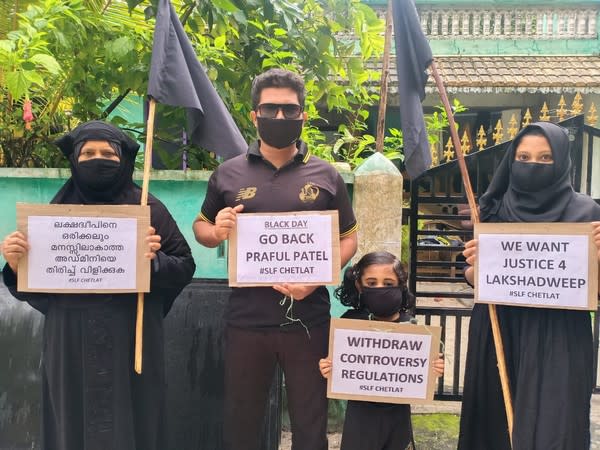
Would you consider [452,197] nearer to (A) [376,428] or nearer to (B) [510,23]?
(A) [376,428]

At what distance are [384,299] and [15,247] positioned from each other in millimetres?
1717

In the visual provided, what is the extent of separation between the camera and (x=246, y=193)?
2.47 meters

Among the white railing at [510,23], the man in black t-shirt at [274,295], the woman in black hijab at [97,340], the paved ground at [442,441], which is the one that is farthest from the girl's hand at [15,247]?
the white railing at [510,23]

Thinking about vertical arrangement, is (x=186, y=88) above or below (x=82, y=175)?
above

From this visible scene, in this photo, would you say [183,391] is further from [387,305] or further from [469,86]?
[469,86]

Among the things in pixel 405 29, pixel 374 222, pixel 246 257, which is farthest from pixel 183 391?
pixel 405 29

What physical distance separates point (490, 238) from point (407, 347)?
65cm

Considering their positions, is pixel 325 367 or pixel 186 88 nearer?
pixel 325 367

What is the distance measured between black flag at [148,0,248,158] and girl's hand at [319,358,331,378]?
3.85 feet

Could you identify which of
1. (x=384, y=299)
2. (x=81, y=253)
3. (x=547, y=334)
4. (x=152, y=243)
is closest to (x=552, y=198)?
(x=547, y=334)

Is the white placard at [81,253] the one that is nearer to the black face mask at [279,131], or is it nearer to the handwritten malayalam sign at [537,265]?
the black face mask at [279,131]

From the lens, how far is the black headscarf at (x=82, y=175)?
7.66 feet

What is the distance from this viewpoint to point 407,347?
8.42 feet

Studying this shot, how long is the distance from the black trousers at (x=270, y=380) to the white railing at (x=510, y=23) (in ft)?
28.4
